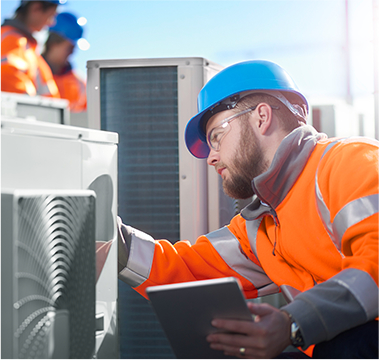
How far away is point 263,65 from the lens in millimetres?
1699

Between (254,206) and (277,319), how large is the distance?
0.70 m

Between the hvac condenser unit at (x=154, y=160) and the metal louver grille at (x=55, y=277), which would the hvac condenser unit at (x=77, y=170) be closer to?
the metal louver grille at (x=55, y=277)

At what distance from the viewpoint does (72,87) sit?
3316mm

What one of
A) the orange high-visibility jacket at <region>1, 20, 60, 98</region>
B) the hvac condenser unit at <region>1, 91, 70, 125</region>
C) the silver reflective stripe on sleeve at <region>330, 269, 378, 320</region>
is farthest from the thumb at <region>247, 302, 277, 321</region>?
the orange high-visibility jacket at <region>1, 20, 60, 98</region>

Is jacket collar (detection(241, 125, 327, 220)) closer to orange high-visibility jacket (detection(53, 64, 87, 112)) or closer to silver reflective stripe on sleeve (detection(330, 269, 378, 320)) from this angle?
silver reflective stripe on sleeve (detection(330, 269, 378, 320))

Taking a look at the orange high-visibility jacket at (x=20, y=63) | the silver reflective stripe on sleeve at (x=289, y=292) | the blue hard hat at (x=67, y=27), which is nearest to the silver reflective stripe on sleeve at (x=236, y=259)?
the silver reflective stripe on sleeve at (x=289, y=292)

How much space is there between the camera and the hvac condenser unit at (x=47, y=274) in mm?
856

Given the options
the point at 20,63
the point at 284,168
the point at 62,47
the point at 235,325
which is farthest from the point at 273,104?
the point at 62,47

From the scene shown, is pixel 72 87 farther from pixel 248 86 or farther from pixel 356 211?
pixel 356 211

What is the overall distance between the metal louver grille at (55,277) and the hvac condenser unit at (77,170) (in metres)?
0.03

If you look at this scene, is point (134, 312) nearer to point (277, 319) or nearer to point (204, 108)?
point (204, 108)

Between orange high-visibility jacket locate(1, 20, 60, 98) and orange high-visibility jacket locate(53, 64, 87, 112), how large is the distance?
0.60 m

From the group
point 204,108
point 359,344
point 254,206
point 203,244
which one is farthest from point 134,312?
point 359,344

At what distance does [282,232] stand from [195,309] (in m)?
0.67
